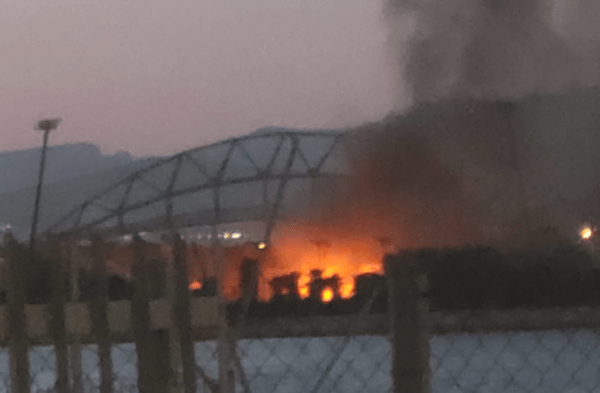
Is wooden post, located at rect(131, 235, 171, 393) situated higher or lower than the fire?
lower

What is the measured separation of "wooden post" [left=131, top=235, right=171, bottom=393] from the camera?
2109 millimetres

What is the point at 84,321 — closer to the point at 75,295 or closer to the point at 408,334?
the point at 75,295

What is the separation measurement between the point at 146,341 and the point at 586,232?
17.9 m

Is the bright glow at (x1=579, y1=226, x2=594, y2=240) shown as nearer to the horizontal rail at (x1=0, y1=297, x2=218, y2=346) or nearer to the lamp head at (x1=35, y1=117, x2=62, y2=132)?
the lamp head at (x1=35, y1=117, x2=62, y2=132)

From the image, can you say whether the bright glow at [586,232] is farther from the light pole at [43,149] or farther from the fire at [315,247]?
the light pole at [43,149]

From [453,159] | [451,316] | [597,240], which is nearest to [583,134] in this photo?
[453,159]

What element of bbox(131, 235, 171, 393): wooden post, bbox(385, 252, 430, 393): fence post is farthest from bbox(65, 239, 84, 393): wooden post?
bbox(385, 252, 430, 393): fence post

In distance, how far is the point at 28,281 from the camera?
2.46 metres

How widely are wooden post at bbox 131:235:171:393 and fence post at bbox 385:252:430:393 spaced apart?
1.94ft

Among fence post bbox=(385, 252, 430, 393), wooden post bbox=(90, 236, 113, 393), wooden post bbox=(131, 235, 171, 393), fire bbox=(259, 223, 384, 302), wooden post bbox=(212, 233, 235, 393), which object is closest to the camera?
fence post bbox=(385, 252, 430, 393)

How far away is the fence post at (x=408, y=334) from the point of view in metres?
1.88

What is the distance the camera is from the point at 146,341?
2.14 m

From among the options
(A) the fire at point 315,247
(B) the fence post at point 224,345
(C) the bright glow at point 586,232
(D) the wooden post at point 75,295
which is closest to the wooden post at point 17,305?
(D) the wooden post at point 75,295

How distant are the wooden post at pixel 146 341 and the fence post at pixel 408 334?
59cm
